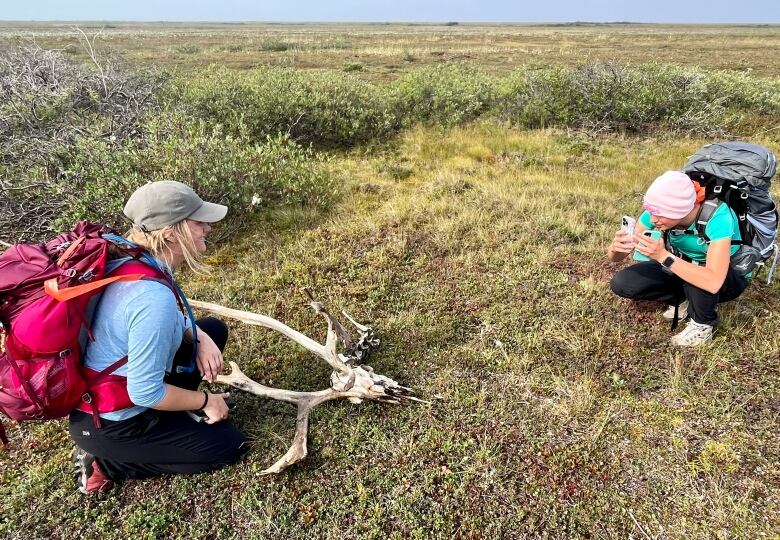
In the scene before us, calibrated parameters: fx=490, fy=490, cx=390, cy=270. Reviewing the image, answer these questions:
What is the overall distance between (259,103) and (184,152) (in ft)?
12.8

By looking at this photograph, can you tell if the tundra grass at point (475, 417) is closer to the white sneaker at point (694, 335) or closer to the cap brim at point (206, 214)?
the white sneaker at point (694, 335)

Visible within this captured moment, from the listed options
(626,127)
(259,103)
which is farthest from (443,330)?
(626,127)

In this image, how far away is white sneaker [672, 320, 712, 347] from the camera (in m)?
3.93

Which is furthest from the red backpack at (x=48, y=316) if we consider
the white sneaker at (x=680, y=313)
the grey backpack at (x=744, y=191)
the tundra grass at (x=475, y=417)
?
the white sneaker at (x=680, y=313)

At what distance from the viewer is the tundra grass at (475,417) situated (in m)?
2.81

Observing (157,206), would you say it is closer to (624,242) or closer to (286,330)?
(286,330)

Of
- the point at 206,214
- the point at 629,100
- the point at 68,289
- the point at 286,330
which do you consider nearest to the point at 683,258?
the point at 286,330

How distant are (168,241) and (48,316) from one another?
2.34 ft

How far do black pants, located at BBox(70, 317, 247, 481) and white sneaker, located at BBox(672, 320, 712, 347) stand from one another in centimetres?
347

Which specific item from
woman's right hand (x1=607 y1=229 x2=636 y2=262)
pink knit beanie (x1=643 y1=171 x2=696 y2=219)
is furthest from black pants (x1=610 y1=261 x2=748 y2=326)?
pink knit beanie (x1=643 y1=171 x2=696 y2=219)

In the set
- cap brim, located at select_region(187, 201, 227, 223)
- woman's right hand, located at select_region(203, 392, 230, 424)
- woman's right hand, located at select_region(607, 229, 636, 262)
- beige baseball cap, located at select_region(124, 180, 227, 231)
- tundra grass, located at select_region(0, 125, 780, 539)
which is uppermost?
beige baseball cap, located at select_region(124, 180, 227, 231)

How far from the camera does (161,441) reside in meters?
2.81

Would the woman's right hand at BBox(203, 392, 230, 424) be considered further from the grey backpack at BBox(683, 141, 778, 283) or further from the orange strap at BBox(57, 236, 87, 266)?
the grey backpack at BBox(683, 141, 778, 283)

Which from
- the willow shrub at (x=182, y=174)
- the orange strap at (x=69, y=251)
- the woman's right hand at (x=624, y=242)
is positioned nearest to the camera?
the orange strap at (x=69, y=251)
